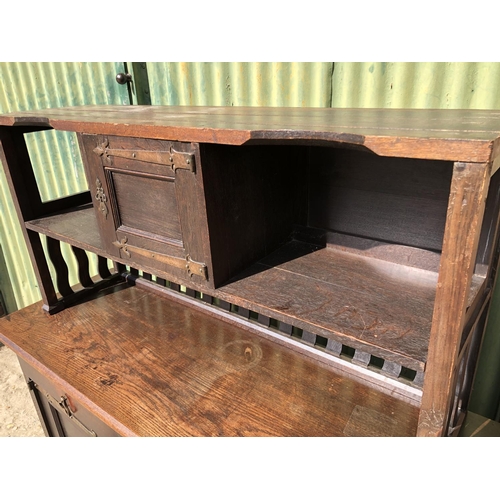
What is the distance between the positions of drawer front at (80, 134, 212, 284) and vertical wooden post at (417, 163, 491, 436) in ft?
1.97

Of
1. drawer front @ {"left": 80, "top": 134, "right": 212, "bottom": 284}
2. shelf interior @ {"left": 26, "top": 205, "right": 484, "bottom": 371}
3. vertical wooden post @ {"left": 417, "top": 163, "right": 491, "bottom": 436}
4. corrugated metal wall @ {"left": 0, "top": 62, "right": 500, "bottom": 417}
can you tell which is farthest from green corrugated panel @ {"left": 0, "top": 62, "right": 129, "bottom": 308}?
vertical wooden post @ {"left": 417, "top": 163, "right": 491, "bottom": 436}

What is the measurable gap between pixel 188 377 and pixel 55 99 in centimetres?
212

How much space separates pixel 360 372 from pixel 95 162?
112 cm

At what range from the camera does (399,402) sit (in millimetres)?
1241

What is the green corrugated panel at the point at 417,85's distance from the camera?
4.26ft

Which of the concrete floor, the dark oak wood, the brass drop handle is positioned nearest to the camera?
the dark oak wood

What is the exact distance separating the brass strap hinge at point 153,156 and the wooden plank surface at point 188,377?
2.44 feet

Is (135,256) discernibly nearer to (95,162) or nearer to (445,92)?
(95,162)

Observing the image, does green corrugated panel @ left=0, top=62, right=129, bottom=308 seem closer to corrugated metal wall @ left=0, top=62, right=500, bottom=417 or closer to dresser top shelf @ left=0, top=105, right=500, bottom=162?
corrugated metal wall @ left=0, top=62, right=500, bottom=417

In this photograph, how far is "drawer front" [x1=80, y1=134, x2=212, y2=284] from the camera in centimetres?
106

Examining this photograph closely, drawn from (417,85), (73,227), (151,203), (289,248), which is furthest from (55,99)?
(417,85)

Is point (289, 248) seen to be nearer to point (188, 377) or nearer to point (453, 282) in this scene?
point (188, 377)

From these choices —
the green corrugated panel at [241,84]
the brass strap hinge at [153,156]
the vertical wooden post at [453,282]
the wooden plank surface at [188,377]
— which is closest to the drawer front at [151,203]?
the brass strap hinge at [153,156]

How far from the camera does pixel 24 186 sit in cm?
164
